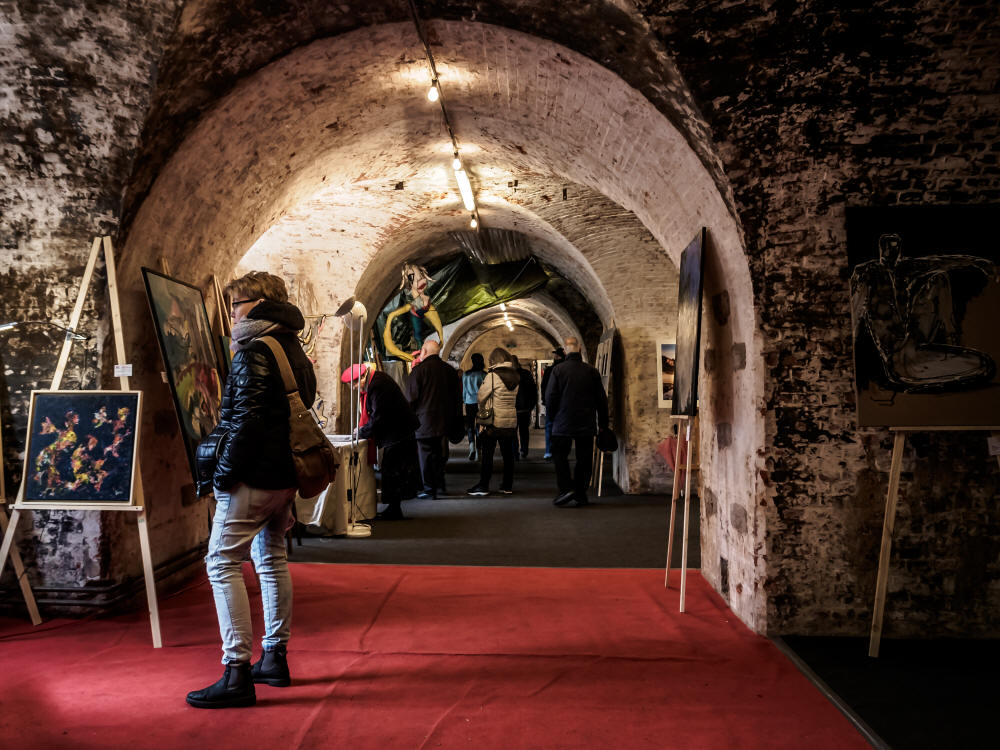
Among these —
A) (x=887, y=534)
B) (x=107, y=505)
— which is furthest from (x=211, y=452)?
(x=887, y=534)

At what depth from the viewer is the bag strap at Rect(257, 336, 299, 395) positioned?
9.20ft

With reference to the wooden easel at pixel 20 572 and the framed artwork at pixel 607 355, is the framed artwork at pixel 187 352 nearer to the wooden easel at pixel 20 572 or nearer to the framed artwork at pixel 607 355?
the wooden easel at pixel 20 572

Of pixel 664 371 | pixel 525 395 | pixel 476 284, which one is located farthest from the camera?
pixel 525 395

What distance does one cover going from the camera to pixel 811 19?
3.26 metres

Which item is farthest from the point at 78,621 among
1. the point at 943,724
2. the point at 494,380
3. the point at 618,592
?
the point at 494,380

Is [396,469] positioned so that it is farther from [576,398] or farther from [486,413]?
[486,413]

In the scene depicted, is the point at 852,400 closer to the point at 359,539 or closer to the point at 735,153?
the point at 735,153

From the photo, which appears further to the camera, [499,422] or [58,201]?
[499,422]

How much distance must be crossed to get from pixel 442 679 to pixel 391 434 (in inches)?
151

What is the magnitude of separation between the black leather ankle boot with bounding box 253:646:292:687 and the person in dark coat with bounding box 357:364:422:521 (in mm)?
3709

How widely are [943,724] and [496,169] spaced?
543 cm

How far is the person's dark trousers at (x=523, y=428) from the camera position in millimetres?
12328

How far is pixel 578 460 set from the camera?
7742 mm

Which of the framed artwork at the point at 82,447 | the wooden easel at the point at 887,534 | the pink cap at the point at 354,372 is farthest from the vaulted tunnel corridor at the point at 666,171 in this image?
the pink cap at the point at 354,372
